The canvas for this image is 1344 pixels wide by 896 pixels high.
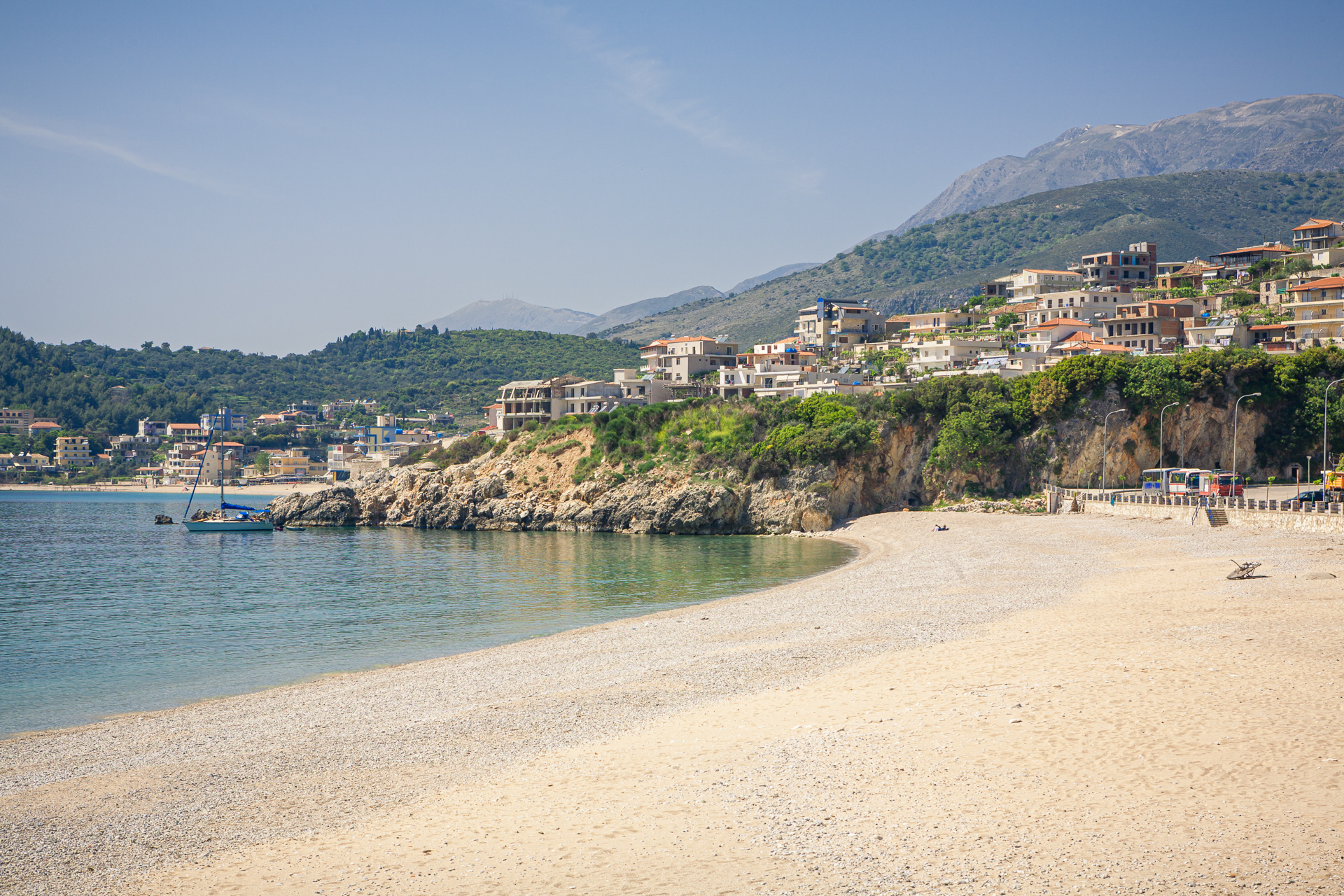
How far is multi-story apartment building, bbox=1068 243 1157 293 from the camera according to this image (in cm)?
10731

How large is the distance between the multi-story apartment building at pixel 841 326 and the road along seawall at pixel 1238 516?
52551mm

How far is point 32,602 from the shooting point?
3488 cm

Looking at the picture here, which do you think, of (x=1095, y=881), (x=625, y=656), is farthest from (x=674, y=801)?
(x=625, y=656)

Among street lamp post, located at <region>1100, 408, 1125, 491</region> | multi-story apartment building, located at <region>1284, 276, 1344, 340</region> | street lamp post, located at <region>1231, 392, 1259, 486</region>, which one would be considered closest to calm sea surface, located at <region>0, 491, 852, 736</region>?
street lamp post, located at <region>1100, 408, 1125, 491</region>

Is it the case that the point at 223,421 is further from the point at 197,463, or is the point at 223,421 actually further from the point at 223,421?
the point at 197,463

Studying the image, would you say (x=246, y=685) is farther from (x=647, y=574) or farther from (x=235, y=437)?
(x=235, y=437)

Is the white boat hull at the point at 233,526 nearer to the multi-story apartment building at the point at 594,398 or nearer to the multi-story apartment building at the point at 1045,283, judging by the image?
the multi-story apartment building at the point at 594,398

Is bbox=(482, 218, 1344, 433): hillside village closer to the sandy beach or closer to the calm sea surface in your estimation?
the calm sea surface

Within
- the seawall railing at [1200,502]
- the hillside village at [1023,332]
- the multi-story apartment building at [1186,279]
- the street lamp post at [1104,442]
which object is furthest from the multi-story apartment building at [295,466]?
the seawall railing at [1200,502]

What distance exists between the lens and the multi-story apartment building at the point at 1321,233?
9838 cm

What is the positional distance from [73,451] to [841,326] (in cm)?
13956

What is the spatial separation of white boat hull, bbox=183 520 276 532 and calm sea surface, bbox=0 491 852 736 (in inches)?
134

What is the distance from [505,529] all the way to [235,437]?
4845 inches

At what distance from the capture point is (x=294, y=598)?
35562mm
